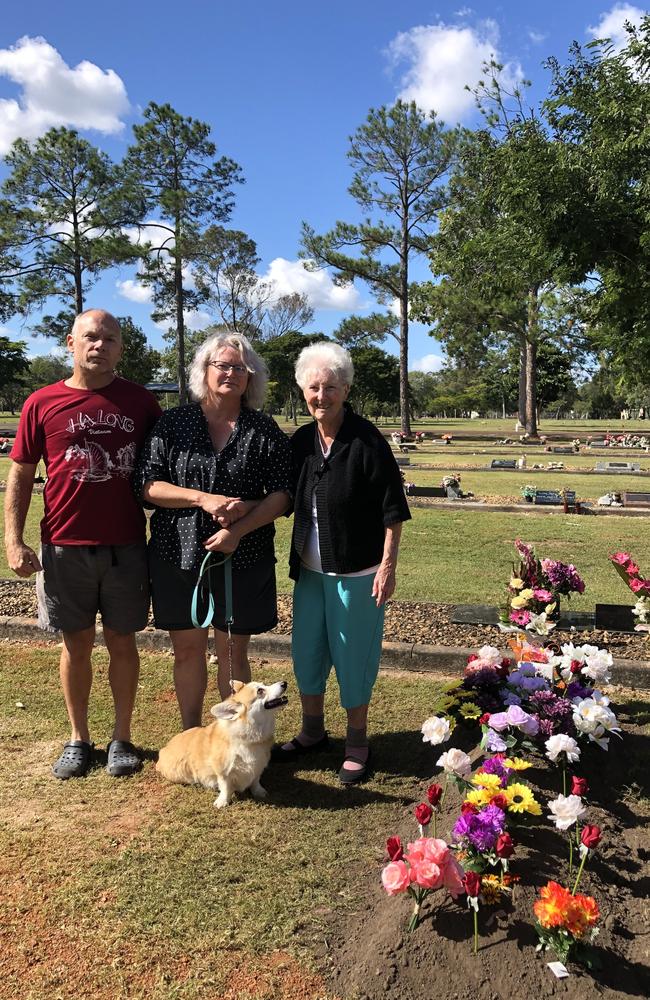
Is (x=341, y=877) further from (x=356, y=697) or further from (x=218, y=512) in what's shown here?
(x=218, y=512)

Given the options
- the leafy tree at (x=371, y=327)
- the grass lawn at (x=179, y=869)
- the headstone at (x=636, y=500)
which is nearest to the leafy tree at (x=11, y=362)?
the leafy tree at (x=371, y=327)

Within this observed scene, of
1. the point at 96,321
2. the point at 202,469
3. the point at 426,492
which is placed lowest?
the point at 426,492

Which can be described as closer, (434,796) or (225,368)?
(434,796)

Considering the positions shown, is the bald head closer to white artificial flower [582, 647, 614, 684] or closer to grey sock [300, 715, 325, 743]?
grey sock [300, 715, 325, 743]

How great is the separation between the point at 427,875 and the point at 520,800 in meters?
0.53

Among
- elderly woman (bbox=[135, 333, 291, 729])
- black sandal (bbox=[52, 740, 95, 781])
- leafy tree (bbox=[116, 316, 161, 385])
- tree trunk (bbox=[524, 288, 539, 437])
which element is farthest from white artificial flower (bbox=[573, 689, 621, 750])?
leafy tree (bbox=[116, 316, 161, 385])

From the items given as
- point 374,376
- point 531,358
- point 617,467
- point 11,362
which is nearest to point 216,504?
point 617,467

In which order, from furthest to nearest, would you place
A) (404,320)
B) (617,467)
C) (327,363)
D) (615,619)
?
(404,320) < (617,467) < (615,619) < (327,363)

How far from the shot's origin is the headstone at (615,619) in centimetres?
496

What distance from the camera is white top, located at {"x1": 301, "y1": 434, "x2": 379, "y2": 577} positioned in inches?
123

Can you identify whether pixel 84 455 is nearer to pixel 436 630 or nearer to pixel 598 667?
pixel 598 667

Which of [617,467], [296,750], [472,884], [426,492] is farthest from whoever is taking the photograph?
[617,467]

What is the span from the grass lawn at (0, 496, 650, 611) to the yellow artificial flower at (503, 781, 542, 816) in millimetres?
3679

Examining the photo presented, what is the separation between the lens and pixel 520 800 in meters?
2.41
